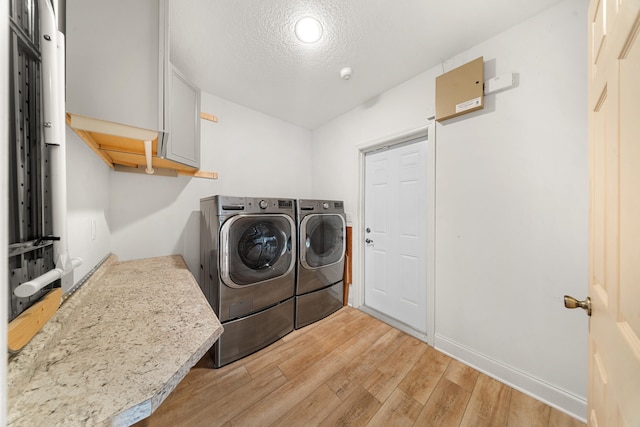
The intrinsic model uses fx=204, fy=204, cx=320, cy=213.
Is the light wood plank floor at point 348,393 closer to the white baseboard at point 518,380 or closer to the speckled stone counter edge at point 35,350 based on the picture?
the white baseboard at point 518,380

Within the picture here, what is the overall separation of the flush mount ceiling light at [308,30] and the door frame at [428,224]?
106 centimetres

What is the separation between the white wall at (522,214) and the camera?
1163 millimetres

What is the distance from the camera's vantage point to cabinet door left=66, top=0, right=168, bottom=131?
801 mm

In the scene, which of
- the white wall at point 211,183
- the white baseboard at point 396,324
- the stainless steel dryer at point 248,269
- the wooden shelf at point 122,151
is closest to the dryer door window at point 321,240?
the stainless steel dryer at point 248,269

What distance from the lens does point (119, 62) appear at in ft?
2.85

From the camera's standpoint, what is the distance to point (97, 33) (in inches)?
32.8

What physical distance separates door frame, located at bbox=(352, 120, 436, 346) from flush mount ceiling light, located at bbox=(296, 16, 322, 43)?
106 centimetres

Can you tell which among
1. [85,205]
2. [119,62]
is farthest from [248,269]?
[119,62]

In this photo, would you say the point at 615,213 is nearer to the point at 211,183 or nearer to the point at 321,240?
the point at 321,240

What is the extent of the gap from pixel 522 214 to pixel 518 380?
1.08 meters

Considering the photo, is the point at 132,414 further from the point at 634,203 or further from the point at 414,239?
the point at 414,239

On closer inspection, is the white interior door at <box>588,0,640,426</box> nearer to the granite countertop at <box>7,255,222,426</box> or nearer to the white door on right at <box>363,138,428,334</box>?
the granite countertop at <box>7,255,222,426</box>

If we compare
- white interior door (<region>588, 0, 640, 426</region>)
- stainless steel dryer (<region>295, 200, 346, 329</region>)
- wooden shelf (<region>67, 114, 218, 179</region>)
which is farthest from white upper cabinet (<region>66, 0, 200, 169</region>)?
white interior door (<region>588, 0, 640, 426</region>)

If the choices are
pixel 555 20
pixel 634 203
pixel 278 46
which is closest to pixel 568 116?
pixel 555 20
